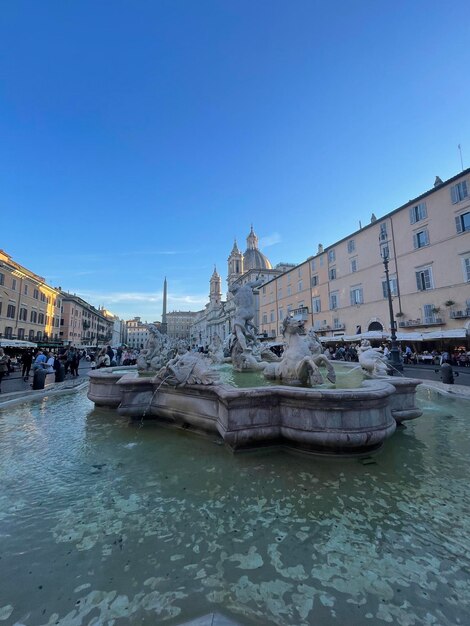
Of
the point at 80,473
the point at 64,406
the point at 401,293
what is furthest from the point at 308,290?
the point at 80,473

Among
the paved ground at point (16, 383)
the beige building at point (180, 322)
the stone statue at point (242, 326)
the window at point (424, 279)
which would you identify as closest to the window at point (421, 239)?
the window at point (424, 279)

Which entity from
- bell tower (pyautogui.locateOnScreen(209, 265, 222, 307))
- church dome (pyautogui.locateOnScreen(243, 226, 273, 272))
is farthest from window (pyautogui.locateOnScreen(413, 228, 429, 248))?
bell tower (pyautogui.locateOnScreen(209, 265, 222, 307))

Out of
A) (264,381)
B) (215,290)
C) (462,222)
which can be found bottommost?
(264,381)

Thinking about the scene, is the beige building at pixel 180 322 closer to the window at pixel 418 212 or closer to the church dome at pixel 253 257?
the church dome at pixel 253 257

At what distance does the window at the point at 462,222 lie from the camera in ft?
70.1

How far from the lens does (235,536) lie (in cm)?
234

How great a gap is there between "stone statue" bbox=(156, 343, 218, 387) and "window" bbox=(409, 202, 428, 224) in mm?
27079

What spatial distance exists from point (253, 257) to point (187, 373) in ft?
264

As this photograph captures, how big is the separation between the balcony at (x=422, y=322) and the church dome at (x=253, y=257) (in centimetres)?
5743

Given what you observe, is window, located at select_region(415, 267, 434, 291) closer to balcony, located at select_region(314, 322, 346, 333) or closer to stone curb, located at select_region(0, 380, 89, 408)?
balcony, located at select_region(314, 322, 346, 333)

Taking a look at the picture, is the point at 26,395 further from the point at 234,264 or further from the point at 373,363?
the point at 234,264

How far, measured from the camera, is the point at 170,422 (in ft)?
17.9

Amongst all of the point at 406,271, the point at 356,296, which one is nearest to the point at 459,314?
the point at 406,271

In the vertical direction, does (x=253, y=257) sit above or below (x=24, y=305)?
above
